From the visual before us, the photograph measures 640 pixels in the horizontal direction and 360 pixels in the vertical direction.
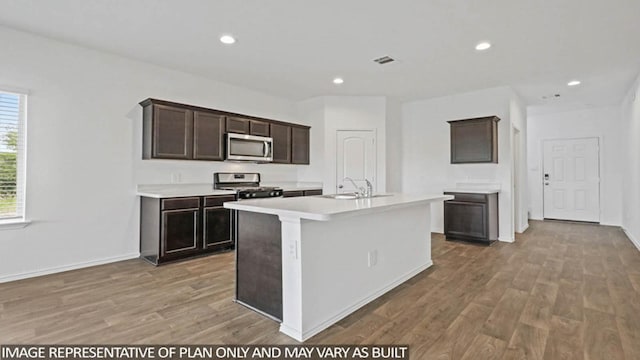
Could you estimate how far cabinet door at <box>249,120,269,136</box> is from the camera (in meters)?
5.00

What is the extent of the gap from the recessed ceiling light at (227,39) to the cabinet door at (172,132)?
114 cm

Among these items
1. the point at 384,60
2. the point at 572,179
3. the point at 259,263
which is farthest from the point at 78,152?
the point at 572,179

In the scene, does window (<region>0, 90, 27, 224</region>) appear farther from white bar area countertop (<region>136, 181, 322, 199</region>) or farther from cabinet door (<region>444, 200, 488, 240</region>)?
cabinet door (<region>444, 200, 488, 240</region>)

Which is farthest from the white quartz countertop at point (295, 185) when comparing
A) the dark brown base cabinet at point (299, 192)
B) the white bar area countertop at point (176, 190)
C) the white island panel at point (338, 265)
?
the white island panel at point (338, 265)

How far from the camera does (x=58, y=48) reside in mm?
3482

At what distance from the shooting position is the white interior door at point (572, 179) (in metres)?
6.90

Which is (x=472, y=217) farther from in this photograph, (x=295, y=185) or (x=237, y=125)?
(x=237, y=125)

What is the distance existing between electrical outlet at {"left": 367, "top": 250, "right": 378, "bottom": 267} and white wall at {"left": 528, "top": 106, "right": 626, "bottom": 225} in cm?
647

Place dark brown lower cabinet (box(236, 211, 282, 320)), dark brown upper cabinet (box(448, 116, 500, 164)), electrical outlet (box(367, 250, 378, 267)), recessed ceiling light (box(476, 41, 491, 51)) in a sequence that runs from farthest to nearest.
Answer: dark brown upper cabinet (box(448, 116, 500, 164)) < recessed ceiling light (box(476, 41, 491, 51)) < electrical outlet (box(367, 250, 378, 267)) < dark brown lower cabinet (box(236, 211, 282, 320))

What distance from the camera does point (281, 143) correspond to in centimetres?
551

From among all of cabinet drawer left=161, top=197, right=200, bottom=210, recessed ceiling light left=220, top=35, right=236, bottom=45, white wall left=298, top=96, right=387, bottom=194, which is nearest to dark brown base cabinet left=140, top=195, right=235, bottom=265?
cabinet drawer left=161, top=197, right=200, bottom=210

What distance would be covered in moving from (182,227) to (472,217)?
4.13m

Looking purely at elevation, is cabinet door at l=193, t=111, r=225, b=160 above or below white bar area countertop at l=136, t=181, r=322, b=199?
above

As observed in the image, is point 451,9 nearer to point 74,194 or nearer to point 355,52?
point 355,52
